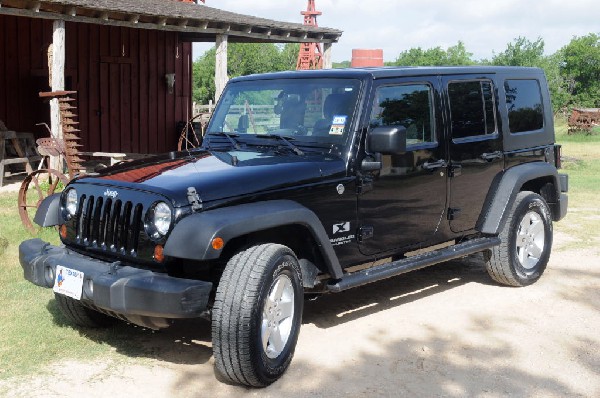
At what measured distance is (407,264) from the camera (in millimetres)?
5605

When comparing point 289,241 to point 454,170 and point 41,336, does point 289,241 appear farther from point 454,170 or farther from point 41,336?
point 41,336

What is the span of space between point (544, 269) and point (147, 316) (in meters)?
4.01

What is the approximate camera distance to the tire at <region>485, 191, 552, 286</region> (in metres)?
6.54

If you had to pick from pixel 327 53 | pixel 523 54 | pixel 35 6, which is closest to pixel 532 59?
pixel 523 54

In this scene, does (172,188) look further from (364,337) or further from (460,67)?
(460,67)

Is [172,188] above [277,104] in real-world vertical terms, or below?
below

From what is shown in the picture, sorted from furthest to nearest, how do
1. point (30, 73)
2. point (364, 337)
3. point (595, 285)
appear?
point (30, 73) → point (595, 285) → point (364, 337)

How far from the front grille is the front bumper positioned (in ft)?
0.45

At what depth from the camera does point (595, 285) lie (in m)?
6.88

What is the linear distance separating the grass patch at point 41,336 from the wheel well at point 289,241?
3.46ft

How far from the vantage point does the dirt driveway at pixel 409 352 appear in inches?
175

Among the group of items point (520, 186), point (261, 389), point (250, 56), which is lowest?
point (261, 389)

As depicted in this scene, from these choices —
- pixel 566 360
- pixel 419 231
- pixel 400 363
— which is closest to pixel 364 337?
pixel 400 363

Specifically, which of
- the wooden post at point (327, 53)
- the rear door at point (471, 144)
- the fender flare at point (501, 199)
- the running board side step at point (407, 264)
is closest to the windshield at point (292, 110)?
the running board side step at point (407, 264)
